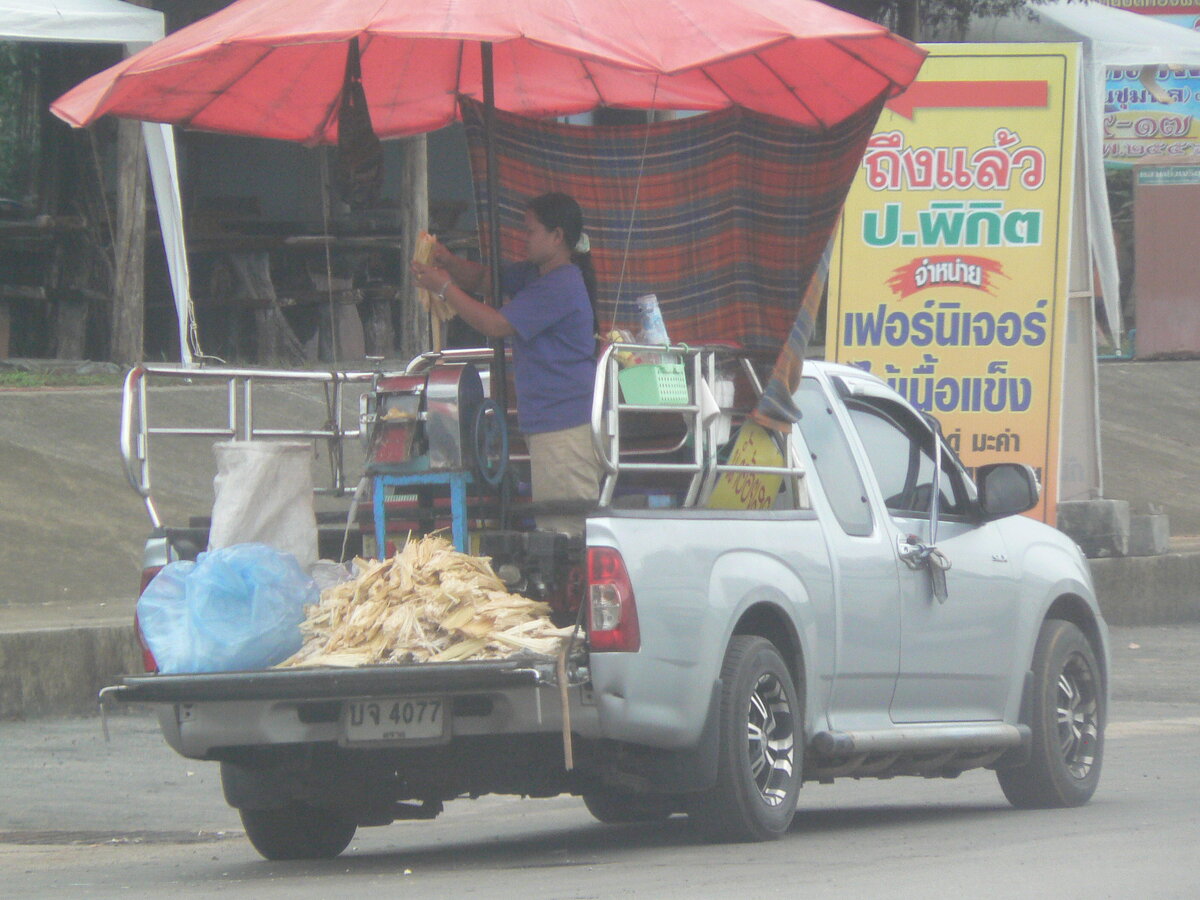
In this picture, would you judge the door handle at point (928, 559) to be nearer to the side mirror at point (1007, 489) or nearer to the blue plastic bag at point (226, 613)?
the side mirror at point (1007, 489)

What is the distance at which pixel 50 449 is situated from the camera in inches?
493

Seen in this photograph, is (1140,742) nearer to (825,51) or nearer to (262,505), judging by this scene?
(825,51)

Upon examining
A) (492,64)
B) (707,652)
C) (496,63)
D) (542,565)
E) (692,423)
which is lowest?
(707,652)

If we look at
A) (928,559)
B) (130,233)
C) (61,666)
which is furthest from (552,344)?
(130,233)

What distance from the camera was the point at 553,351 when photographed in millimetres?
6980

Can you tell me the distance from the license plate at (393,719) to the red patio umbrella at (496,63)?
80.7 inches

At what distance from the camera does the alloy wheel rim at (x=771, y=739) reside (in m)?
6.34

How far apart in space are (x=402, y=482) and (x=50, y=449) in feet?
21.8

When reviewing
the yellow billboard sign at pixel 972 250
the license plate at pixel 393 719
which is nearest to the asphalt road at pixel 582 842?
the license plate at pixel 393 719

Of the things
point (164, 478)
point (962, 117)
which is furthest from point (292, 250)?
point (962, 117)

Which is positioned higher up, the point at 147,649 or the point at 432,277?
the point at 432,277

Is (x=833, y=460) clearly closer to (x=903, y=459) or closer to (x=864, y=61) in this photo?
(x=903, y=459)

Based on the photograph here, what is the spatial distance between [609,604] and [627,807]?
57.7 inches

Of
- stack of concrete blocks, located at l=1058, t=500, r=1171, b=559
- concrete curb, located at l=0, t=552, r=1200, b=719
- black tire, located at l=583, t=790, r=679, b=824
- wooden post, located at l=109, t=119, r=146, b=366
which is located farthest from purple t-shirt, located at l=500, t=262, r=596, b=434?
wooden post, located at l=109, t=119, r=146, b=366
